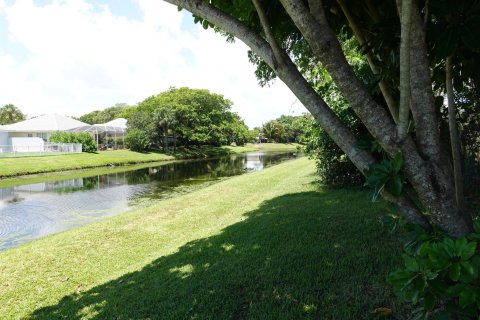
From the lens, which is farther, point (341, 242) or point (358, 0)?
point (341, 242)

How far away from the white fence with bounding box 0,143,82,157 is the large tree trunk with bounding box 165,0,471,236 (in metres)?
33.8

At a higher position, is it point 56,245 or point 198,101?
point 198,101

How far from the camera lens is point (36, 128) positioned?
47.4m

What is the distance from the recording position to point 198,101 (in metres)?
54.6

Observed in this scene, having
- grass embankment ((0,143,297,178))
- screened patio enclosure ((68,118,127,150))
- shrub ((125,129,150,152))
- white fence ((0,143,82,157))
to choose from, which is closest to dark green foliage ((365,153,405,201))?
grass embankment ((0,143,297,178))

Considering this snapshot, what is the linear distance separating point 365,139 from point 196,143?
2079 inches

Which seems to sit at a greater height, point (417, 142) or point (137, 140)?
point (137, 140)

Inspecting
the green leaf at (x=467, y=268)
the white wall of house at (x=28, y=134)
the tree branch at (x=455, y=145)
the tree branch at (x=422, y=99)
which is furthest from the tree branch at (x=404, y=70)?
the white wall of house at (x=28, y=134)

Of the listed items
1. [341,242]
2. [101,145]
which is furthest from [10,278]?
[101,145]

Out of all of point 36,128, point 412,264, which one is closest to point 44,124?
point 36,128

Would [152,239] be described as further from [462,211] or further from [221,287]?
[462,211]

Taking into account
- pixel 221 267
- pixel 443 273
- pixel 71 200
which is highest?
pixel 443 273

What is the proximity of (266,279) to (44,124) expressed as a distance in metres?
52.6

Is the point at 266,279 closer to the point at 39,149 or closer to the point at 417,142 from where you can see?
the point at 417,142
